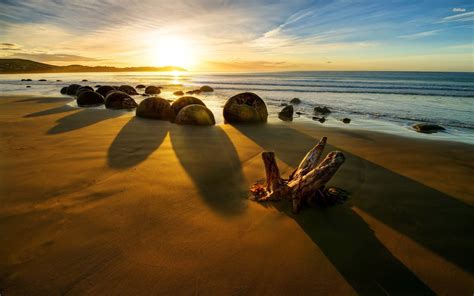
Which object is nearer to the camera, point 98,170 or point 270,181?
point 270,181

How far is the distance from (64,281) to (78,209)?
4.09 ft

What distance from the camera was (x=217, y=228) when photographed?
112 inches

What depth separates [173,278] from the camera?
2.11 metres

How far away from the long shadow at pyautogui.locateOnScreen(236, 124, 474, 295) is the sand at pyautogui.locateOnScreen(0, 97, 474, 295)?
0.04ft

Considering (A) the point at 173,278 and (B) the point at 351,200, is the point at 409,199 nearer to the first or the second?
(B) the point at 351,200

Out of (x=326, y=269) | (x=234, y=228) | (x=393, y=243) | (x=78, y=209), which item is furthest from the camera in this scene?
(x=78, y=209)

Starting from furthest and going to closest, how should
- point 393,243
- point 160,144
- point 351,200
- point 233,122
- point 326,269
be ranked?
point 233,122
point 160,144
point 351,200
point 393,243
point 326,269

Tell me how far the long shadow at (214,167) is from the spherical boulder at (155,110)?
2.77m

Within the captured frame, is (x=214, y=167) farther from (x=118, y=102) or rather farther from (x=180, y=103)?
(x=118, y=102)

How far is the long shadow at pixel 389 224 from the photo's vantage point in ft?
7.11

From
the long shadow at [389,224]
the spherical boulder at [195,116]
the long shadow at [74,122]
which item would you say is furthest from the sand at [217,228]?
the spherical boulder at [195,116]

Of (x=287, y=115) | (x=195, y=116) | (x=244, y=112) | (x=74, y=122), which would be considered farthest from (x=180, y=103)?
(x=287, y=115)

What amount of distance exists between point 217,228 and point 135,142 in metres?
4.39

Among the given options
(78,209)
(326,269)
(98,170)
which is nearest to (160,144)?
(98,170)
